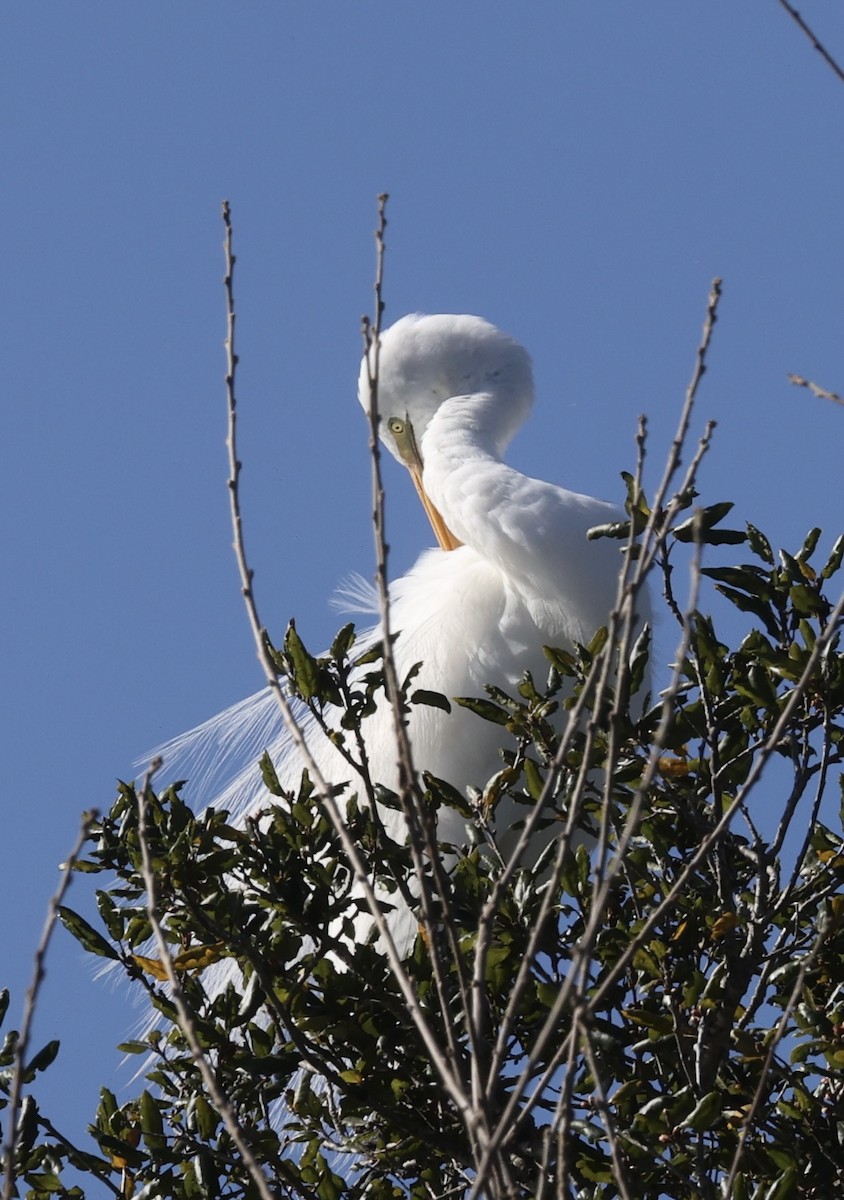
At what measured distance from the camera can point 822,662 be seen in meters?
2.76

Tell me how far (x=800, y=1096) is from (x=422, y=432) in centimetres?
401

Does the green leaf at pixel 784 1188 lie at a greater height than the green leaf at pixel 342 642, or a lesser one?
lesser

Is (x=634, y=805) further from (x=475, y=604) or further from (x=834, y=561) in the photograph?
(x=475, y=604)

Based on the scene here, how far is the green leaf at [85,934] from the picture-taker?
2881 mm

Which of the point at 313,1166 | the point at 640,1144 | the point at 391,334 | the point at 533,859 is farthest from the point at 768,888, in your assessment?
the point at 391,334

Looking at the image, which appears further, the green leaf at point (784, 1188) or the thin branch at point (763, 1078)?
the green leaf at point (784, 1188)

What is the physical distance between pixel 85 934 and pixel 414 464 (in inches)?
156

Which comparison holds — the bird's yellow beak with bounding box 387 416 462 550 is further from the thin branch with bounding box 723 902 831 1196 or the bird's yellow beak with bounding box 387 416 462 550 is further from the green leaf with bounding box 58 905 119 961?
the thin branch with bounding box 723 902 831 1196

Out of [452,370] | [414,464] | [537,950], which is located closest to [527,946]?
[537,950]

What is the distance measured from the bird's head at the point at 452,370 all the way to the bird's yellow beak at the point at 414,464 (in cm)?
16

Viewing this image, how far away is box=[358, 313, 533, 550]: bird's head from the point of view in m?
5.70

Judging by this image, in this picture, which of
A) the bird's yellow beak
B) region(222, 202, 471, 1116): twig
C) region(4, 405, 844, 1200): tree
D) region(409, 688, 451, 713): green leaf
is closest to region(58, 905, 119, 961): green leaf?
region(4, 405, 844, 1200): tree

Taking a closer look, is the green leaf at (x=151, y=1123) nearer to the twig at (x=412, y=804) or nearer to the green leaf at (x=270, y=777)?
the green leaf at (x=270, y=777)

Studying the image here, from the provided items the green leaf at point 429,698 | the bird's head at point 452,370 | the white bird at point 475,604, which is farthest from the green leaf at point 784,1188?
the bird's head at point 452,370
